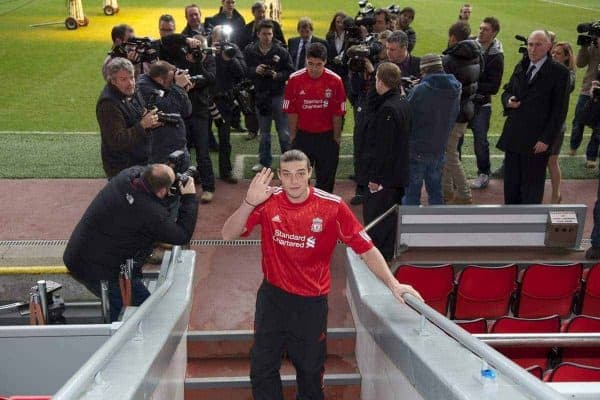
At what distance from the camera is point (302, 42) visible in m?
9.70

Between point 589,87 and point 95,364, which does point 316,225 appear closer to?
point 95,364

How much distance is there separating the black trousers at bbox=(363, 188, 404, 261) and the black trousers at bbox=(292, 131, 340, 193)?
1.12 meters

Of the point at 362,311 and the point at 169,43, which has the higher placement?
the point at 169,43

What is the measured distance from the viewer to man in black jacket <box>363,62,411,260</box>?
228 inches

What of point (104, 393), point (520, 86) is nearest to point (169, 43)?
point (520, 86)

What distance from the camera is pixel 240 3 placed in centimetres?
3098

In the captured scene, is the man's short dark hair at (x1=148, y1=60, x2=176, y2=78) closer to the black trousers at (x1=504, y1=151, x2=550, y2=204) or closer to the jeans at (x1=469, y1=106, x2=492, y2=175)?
the black trousers at (x1=504, y1=151, x2=550, y2=204)

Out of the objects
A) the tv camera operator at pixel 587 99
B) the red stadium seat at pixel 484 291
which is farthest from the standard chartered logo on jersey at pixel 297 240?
the tv camera operator at pixel 587 99

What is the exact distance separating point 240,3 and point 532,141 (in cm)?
2616

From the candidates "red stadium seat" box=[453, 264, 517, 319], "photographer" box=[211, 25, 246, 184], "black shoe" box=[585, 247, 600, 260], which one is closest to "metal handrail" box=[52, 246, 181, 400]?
"red stadium seat" box=[453, 264, 517, 319]

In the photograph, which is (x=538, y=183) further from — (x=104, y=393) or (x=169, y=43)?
(x=104, y=393)

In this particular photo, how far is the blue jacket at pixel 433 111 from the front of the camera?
6.46 metres

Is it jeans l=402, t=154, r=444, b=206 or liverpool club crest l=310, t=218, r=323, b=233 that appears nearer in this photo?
liverpool club crest l=310, t=218, r=323, b=233

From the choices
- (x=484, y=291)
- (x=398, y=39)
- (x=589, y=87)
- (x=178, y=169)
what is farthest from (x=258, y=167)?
(x=589, y=87)
